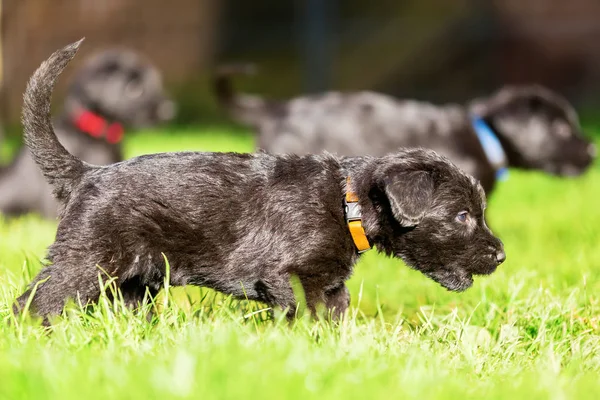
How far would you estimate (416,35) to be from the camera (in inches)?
558

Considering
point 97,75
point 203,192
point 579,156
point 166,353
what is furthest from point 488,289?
point 97,75

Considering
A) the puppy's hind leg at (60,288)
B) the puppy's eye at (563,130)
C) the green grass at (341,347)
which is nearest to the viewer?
the green grass at (341,347)

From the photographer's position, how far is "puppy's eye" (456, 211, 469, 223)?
352cm

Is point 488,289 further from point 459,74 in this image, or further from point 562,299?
point 459,74

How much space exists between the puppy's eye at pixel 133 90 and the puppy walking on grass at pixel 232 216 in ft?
12.9

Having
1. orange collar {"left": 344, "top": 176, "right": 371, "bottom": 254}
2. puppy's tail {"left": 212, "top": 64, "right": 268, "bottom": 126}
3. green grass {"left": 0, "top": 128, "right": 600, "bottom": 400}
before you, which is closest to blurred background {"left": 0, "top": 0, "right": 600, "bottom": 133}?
puppy's tail {"left": 212, "top": 64, "right": 268, "bottom": 126}

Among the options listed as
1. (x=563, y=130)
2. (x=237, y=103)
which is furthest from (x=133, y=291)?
(x=563, y=130)

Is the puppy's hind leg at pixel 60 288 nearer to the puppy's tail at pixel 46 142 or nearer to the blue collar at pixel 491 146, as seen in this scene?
the puppy's tail at pixel 46 142

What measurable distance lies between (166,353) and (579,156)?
4904mm

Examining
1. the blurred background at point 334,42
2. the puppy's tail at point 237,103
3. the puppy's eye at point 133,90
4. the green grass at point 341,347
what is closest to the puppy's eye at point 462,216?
the green grass at point 341,347

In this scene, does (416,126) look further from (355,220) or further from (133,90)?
(355,220)

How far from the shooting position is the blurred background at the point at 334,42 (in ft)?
42.3

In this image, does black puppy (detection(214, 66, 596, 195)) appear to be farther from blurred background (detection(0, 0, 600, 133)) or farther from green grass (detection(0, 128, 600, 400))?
blurred background (detection(0, 0, 600, 133))

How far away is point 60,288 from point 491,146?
13.0ft
